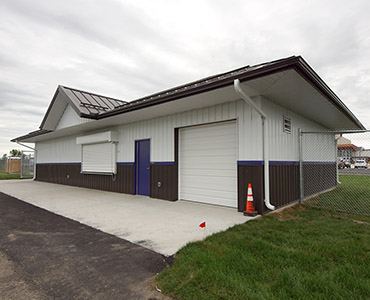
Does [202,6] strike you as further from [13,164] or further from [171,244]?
[13,164]

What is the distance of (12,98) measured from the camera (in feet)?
46.7

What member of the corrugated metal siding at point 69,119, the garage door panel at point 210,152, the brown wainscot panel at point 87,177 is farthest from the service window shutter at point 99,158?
the garage door panel at point 210,152

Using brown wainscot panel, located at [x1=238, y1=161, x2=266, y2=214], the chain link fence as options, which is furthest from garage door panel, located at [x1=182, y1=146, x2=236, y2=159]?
the chain link fence

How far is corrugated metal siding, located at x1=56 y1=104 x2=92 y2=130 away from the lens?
31.4 ft

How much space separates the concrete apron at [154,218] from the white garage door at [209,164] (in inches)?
13.4

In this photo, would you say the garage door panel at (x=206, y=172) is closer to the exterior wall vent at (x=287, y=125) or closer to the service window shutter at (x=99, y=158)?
the exterior wall vent at (x=287, y=125)

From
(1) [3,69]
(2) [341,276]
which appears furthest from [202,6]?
(1) [3,69]

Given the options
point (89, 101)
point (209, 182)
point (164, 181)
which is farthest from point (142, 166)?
point (89, 101)

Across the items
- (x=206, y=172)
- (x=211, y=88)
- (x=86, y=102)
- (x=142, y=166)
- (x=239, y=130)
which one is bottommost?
(x=206, y=172)

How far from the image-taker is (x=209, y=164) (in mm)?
6312

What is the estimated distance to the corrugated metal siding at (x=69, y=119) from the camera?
9578mm

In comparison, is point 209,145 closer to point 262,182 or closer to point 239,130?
point 239,130

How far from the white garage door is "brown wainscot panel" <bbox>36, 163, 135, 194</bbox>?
2.59m

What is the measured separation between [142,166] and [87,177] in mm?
4438
